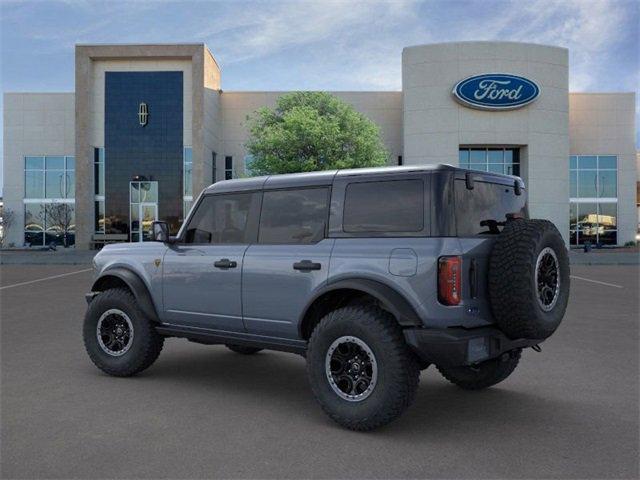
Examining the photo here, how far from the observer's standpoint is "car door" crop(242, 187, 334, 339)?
4.80m

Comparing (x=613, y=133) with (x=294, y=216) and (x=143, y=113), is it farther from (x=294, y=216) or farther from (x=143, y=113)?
(x=294, y=216)

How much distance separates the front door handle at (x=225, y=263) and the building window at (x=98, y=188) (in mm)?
38386

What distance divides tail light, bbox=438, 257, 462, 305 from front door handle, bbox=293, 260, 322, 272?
3.32 ft

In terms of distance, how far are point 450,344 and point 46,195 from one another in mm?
44920

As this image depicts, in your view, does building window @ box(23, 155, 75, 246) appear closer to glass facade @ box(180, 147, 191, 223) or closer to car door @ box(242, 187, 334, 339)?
glass facade @ box(180, 147, 191, 223)

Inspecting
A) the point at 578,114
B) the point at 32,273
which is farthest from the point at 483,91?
the point at 32,273

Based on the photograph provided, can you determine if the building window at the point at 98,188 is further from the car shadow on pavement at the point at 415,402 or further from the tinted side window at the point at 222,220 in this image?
the tinted side window at the point at 222,220

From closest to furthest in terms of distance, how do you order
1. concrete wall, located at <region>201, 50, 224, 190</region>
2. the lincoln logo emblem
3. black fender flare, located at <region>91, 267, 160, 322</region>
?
black fender flare, located at <region>91, 267, 160, 322</region>
concrete wall, located at <region>201, 50, 224, 190</region>
the lincoln logo emblem

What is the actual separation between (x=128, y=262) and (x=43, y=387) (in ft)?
4.70

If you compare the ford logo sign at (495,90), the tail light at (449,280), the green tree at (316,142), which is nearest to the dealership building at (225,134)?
the ford logo sign at (495,90)

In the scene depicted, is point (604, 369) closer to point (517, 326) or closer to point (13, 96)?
point (517, 326)

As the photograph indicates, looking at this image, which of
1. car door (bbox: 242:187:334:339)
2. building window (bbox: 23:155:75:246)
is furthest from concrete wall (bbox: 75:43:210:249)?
car door (bbox: 242:187:334:339)

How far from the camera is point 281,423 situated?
15.0 feet

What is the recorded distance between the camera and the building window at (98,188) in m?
40.9
